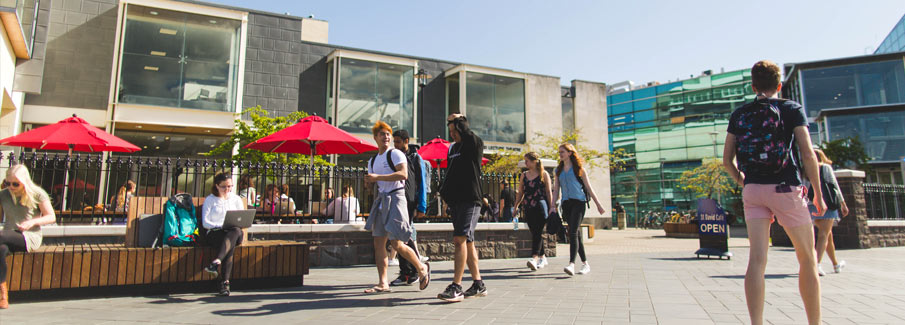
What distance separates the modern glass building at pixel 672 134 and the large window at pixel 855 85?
184 inches

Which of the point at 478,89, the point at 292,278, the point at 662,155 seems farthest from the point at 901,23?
the point at 292,278

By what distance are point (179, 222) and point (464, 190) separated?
3.13 meters

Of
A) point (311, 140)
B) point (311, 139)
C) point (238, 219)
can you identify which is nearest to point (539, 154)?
point (311, 140)

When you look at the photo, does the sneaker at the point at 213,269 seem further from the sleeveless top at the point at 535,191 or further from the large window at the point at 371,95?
the large window at the point at 371,95

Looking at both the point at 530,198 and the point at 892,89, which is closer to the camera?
the point at 530,198

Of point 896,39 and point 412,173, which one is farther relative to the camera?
point 896,39

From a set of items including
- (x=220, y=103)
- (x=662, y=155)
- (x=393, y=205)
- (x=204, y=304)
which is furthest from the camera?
(x=662, y=155)

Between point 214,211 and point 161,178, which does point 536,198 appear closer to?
point 214,211

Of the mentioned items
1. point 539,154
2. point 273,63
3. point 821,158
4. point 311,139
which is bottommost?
point 821,158

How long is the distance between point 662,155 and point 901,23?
3002cm

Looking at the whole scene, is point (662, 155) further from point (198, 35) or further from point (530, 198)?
point (530, 198)

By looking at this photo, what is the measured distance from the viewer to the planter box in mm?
20453

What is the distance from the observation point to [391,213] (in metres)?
5.21

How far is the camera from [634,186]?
46.8m
